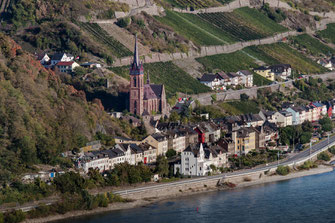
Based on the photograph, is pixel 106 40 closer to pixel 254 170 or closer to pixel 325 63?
pixel 254 170

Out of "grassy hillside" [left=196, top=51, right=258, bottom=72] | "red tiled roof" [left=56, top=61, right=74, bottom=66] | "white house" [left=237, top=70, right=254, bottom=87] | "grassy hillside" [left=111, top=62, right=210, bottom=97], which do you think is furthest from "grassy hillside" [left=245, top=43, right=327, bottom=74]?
"red tiled roof" [left=56, top=61, right=74, bottom=66]

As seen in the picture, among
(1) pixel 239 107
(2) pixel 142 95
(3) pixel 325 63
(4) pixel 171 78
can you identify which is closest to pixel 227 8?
(3) pixel 325 63

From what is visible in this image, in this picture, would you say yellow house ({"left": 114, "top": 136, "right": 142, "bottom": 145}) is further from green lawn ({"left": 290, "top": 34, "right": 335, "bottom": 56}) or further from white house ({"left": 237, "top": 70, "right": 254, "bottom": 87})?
green lawn ({"left": 290, "top": 34, "right": 335, "bottom": 56})

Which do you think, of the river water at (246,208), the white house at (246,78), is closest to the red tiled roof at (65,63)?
the white house at (246,78)

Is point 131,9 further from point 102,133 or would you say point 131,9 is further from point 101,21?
point 102,133

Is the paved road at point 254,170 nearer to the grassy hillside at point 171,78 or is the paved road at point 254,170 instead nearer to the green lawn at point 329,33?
the grassy hillside at point 171,78
